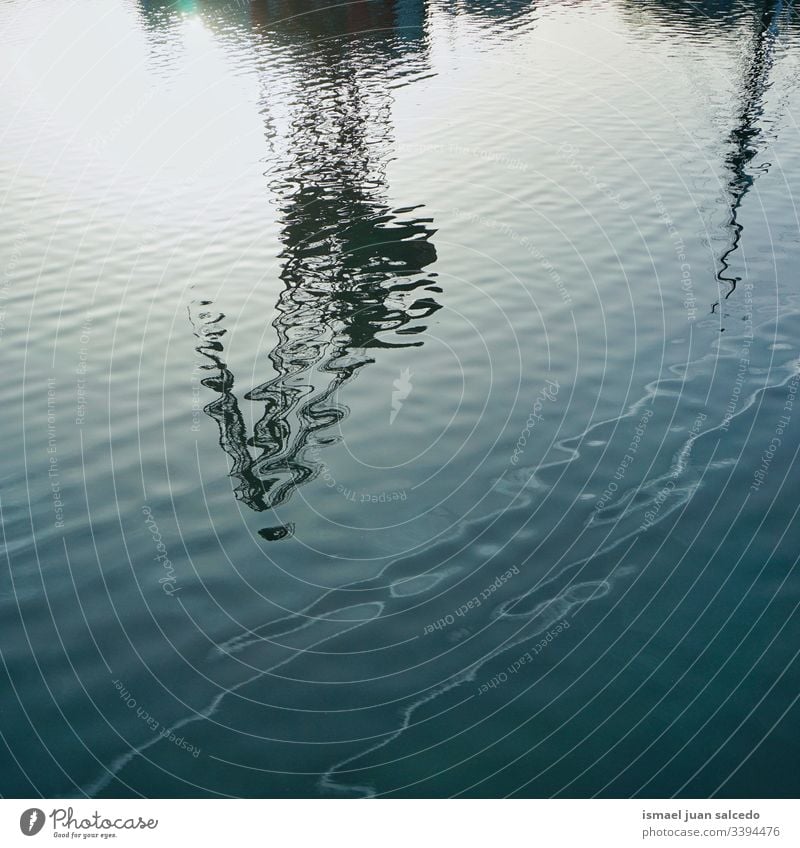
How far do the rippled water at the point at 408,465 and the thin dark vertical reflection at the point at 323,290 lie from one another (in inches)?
5.1

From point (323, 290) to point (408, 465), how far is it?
972 cm

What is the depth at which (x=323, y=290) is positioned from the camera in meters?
25.4

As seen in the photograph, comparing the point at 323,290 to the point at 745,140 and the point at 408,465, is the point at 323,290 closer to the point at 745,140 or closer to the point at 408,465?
the point at 408,465

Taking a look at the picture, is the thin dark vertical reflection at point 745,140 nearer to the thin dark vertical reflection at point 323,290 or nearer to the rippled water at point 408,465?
the rippled water at point 408,465

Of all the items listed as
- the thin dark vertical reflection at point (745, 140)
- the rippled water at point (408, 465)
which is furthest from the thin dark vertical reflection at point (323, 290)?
the thin dark vertical reflection at point (745, 140)

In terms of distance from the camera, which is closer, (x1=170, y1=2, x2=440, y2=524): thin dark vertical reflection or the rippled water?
the rippled water

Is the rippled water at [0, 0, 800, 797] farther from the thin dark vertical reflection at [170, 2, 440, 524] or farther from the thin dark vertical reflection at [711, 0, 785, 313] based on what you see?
the thin dark vertical reflection at [711, 0, 785, 313]

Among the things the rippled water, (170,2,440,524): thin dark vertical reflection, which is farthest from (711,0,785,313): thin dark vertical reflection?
(170,2,440,524): thin dark vertical reflection

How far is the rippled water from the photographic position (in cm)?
1169

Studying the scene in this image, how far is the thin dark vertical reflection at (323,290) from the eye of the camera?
18.4 metres

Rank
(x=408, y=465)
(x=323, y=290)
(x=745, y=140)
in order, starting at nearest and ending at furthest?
(x=408, y=465)
(x=323, y=290)
(x=745, y=140)

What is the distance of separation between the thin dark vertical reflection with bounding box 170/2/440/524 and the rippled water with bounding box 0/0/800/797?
0.43 feet

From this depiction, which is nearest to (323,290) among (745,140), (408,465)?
(408,465)

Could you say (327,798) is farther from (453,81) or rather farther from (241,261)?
(453,81)
